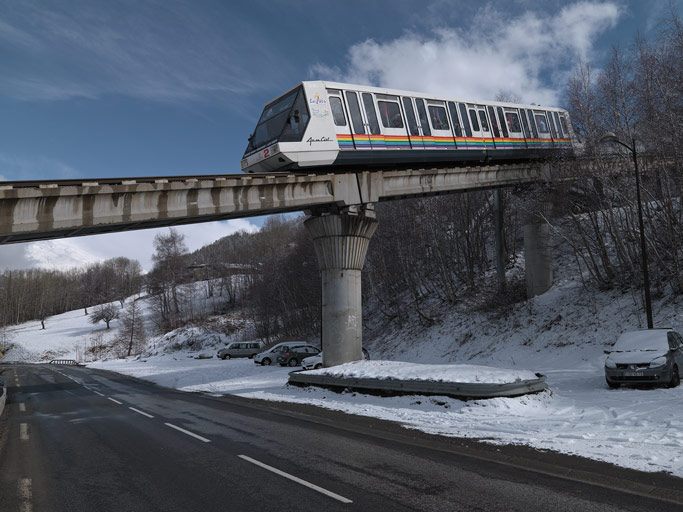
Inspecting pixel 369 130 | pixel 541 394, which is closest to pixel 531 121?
pixel 369 130

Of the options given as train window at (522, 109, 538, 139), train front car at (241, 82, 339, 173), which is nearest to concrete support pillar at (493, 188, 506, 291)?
train window at (522, 109, 538, 139)

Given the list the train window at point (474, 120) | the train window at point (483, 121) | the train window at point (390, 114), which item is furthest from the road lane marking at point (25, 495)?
the train window at point (483, 121)

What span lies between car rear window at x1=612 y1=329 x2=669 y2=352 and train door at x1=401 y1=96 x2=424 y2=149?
10.7 m

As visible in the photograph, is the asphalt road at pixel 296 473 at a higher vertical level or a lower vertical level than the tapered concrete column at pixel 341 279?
lower

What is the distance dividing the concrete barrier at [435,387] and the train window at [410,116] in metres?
10.7

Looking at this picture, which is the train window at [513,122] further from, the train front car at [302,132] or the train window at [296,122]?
the train window at [296,122]

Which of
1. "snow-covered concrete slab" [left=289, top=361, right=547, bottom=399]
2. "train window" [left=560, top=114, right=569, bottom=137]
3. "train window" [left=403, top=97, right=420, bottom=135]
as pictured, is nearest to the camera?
"snow-covered concrete slab" [left=289, top=361, right=547, bottom=399]

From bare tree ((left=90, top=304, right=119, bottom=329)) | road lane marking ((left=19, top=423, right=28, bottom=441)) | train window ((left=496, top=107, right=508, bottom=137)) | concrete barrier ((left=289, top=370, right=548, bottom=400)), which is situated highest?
train window ((left=496, top=107, right=508, bottom=137))

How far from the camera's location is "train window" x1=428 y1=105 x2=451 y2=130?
69.7 ft

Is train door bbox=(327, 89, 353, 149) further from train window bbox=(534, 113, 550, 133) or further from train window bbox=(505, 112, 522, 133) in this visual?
train window bbox=(534, 113, 550, 133)

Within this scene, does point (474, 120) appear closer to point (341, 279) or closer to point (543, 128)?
point (543, 128)

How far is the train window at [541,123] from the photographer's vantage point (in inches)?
1067

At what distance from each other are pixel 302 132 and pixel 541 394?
37.7ft

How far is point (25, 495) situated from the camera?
21.4 ft
